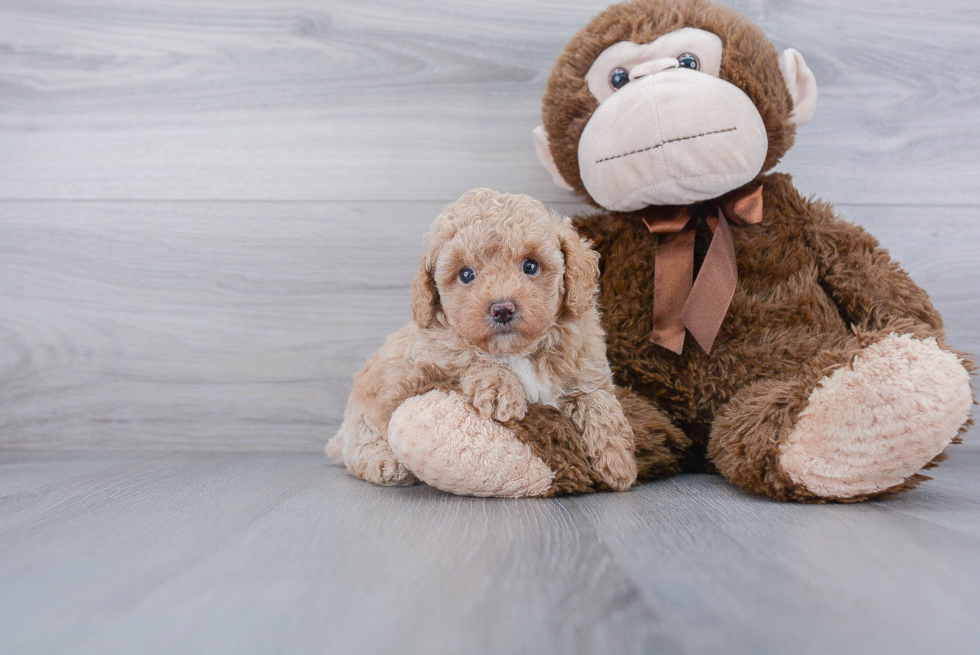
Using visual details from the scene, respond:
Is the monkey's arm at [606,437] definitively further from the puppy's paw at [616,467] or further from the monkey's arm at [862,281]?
the monkey's arm at [862,281]

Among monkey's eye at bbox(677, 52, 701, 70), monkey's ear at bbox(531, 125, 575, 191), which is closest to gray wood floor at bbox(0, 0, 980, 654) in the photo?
monkey's ear at bbox(531, 125, 575, 191)

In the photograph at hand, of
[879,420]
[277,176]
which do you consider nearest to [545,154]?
[277,176]

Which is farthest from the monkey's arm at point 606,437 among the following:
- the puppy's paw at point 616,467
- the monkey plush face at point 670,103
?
the monkey plush face at point 670,103

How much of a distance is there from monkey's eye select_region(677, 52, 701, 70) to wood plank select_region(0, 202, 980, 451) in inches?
21.8

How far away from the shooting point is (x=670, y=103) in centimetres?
95

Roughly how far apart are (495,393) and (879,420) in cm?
47

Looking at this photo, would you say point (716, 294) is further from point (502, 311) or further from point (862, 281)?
point (502, 311)

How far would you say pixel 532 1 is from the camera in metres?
1.35

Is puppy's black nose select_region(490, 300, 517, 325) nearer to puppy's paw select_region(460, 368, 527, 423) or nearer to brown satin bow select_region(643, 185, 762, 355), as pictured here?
puppy's paw select_region(460, 368, 527, 423)

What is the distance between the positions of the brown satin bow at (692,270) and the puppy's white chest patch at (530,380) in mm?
221

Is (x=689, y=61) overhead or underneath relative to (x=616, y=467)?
overhead

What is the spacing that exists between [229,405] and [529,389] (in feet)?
2.49

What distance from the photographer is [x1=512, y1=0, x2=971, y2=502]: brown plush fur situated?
0.97m

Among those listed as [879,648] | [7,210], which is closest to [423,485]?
[879,648]
